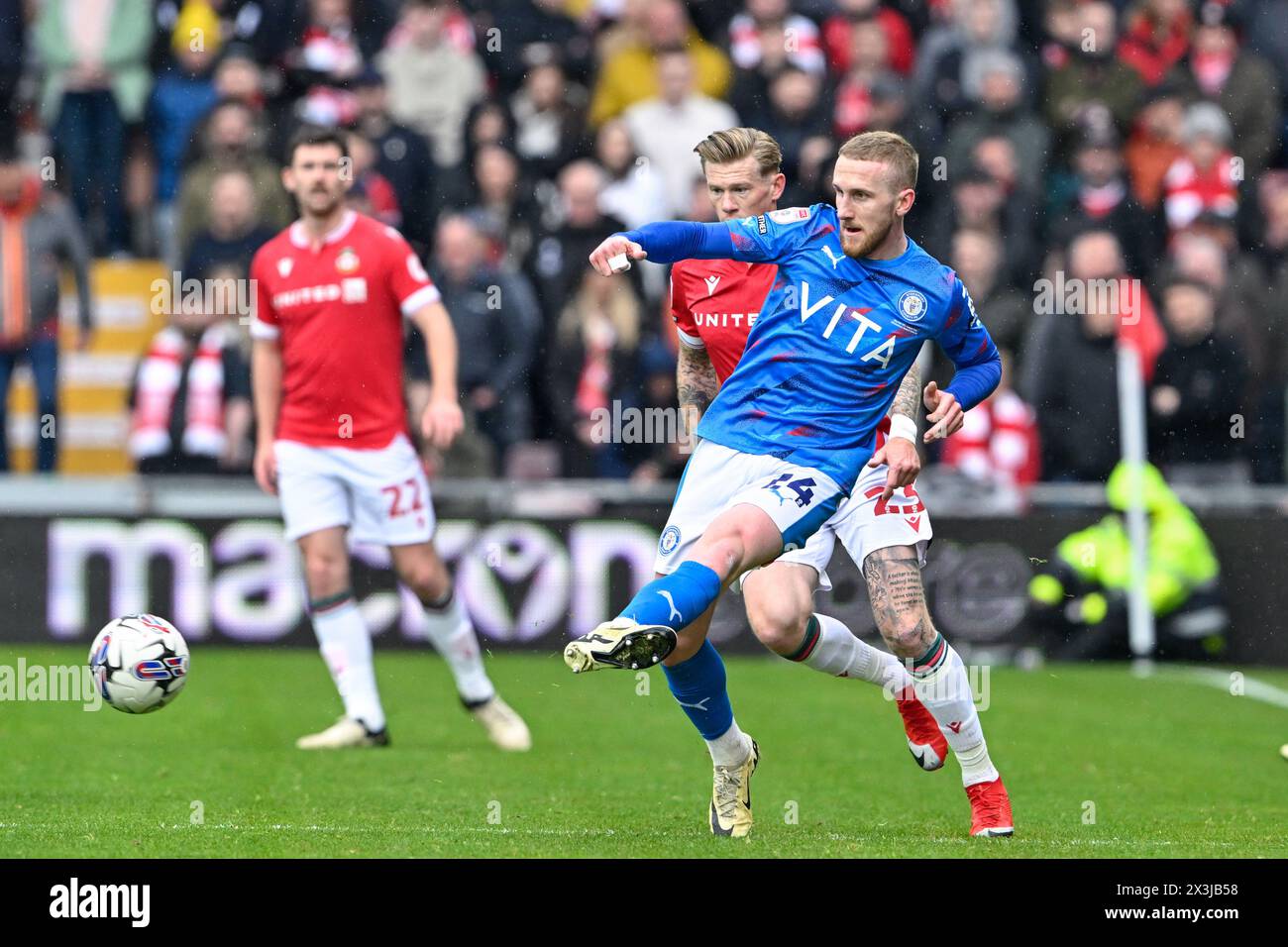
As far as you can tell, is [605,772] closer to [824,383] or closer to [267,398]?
[267,398]

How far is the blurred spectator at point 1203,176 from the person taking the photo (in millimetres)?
14891

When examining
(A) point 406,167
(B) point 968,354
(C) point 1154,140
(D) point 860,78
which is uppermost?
(D) point 860,78

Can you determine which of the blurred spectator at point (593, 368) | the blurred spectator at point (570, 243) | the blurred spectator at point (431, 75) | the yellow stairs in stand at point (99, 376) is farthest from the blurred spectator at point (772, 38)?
the yellow stairs in stand at point (99, 376)

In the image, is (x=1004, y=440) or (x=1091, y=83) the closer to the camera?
(x=1004, y=440)

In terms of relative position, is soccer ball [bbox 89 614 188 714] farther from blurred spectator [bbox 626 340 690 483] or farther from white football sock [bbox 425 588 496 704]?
Result: blurred spectator [bbox 626 340 690 483]

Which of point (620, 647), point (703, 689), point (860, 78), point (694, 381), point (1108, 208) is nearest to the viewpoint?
point (620, 647)

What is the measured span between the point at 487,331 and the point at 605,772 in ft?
17.1

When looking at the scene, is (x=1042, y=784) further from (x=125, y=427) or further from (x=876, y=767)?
(x=125, y=427)

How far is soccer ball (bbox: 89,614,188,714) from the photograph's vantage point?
7.79 metres

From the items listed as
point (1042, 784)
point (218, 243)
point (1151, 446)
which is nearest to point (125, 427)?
point (218, 243)

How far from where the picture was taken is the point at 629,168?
14312 mm

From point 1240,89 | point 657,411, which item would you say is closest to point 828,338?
point 657,411

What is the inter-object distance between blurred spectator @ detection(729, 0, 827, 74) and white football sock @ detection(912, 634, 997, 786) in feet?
27.2

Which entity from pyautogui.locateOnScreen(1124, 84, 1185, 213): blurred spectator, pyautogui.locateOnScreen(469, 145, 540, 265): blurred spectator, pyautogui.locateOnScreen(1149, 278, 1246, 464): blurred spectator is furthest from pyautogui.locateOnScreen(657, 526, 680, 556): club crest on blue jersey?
pyautogui.locateOnScreen(1124, 84, 1185, 213): blurred spectator
